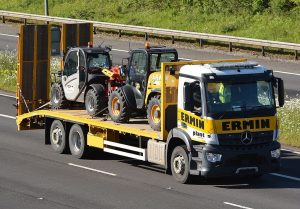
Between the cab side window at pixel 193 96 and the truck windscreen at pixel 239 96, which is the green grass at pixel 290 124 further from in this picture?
the cab side window at pixel 193 96

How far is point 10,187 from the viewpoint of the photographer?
21.0 m

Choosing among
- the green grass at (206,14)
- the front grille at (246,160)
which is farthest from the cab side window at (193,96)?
the green grass at (206,14)

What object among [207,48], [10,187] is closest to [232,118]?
[10,187]

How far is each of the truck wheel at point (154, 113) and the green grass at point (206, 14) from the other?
23.2 m

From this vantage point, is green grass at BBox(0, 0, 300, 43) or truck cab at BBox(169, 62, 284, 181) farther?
green grass at BBox(0, 0, 300, 43)

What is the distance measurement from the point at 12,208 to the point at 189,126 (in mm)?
4266

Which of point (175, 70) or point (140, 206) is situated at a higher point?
point (175, 70)

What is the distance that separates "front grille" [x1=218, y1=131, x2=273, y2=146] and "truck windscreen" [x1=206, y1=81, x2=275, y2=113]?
1.73 ft

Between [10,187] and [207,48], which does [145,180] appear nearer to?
[10,187]

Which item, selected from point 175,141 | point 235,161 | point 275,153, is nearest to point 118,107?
point 175,141

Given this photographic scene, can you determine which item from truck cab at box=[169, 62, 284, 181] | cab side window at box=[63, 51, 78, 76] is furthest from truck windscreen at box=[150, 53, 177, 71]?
cab side window at box=[63, 51, 78, 76]

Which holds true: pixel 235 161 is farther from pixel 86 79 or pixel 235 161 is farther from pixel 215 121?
pixel 86 79

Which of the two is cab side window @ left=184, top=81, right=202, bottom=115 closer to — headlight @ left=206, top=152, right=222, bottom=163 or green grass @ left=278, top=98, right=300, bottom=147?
headlight @ left=206, top=152, right=222, bottom=163

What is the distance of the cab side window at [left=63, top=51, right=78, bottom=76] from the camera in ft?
83.1
